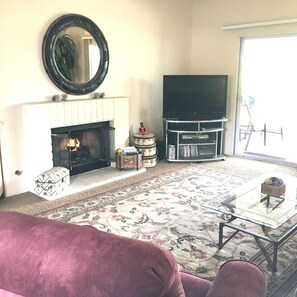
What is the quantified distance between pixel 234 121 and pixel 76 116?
2.86 m

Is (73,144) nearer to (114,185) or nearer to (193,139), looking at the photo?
(114,185)

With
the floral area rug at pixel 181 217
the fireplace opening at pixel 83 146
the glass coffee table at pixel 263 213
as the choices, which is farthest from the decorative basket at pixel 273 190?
the fireplace opening at pixel 83 146

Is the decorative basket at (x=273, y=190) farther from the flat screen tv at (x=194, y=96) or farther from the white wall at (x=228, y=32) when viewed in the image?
the white wall at (x=228, y=32)

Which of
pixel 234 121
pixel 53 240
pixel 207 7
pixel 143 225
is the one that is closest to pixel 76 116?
pixel 143 225

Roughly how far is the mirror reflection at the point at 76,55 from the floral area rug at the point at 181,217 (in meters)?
1.62

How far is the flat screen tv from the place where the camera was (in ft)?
17.5

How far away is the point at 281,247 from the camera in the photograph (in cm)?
275

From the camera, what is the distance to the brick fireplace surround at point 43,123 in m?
3.86

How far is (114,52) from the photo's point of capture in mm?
4859

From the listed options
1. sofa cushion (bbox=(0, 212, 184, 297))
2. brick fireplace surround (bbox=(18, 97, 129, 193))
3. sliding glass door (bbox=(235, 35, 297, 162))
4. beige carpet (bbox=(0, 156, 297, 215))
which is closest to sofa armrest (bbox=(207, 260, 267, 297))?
sofa cushion (bbox=(0, 212, 184, 297))

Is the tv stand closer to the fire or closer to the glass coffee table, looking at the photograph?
the fire

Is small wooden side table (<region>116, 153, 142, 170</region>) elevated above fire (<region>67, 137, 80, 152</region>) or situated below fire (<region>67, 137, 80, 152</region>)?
below

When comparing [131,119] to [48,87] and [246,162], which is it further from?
[246,162]

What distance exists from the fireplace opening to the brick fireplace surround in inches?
5.0
